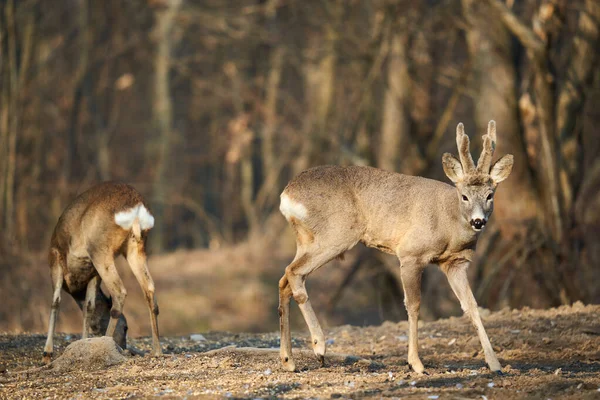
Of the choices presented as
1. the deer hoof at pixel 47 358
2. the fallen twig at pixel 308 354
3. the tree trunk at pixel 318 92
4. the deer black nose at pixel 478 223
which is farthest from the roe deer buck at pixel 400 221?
the tree trunk at pixel 318 92

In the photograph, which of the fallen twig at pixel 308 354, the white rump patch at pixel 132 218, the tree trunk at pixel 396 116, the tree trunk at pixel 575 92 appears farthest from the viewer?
the tree trunk at pixel 396 116

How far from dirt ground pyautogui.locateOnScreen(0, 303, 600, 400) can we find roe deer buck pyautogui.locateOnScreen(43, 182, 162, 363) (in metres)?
0.50

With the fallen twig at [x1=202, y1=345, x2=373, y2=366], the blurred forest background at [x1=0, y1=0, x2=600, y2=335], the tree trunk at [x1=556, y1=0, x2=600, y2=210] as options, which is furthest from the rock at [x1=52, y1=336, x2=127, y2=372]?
the tree trunk at [x1=556, y1=0, x2=600, y2=210]

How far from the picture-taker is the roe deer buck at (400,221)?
855 centimetres

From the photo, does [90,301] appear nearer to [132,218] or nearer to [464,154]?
[132,218]

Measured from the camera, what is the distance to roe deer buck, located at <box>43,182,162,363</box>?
932 cm

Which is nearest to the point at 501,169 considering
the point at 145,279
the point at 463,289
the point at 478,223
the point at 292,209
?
the point at 478,223

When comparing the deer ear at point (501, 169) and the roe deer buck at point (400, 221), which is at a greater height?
the deer ear at point (501, 169)

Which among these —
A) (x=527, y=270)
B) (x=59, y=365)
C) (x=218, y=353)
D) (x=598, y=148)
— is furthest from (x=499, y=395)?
(x=598, y=148)

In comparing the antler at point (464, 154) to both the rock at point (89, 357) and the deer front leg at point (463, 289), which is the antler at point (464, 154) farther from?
the rock at point (89, 357)

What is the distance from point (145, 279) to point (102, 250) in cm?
51

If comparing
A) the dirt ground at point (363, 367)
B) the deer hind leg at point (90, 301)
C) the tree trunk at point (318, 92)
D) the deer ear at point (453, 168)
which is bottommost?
the dirt ground at point (363, 367)

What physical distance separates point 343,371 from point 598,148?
38.7 feet

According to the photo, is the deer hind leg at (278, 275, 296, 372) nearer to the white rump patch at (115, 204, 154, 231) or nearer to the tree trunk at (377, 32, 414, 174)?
the white rump patch at (115, 204, 154, 231)
